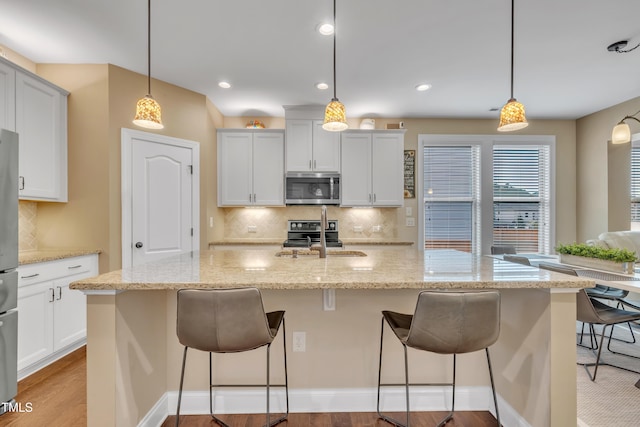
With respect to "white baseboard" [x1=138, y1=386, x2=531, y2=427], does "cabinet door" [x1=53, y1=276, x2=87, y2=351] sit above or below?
above

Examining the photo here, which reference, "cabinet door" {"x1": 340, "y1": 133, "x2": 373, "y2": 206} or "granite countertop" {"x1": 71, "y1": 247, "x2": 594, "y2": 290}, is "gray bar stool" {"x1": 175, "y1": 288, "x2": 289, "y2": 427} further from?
"cabinet door" {"x1": 340, "y1": 133, "x2": 373, "y2": 206}

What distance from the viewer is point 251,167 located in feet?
13.4

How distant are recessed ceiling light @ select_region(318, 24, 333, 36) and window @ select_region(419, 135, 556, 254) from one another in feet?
8.33

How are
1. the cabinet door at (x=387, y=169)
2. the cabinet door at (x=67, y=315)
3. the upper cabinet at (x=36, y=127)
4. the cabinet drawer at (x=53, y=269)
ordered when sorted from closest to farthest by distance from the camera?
the cabinet drawer at (x=53, y=269) → the upper cabinet at (x=36, y=127) → the cabinet door at (x=67, y=315) → the cabinet door at (x=387, y=169)

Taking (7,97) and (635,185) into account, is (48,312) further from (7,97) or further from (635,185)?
(635,185)

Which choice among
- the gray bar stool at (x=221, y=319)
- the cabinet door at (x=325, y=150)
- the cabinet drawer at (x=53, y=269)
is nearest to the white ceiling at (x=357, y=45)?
the cabinet door at (x=325, y=150)

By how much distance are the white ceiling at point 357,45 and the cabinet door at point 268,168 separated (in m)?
0.57

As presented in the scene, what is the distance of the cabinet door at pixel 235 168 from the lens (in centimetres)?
405

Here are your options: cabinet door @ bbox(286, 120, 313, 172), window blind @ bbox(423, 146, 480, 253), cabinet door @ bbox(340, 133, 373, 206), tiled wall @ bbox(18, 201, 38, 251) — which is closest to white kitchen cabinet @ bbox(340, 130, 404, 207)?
cabinet door @ bbox(340, 133, 373, 206)

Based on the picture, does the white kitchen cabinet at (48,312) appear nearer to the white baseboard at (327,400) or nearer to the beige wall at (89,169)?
the beige wall at (89,169)

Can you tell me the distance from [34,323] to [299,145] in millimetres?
3101

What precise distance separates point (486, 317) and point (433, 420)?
94 centimetres

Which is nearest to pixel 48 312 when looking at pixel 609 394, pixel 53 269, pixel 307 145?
pixel 53 269

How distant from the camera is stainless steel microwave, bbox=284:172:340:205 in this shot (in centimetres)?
405
